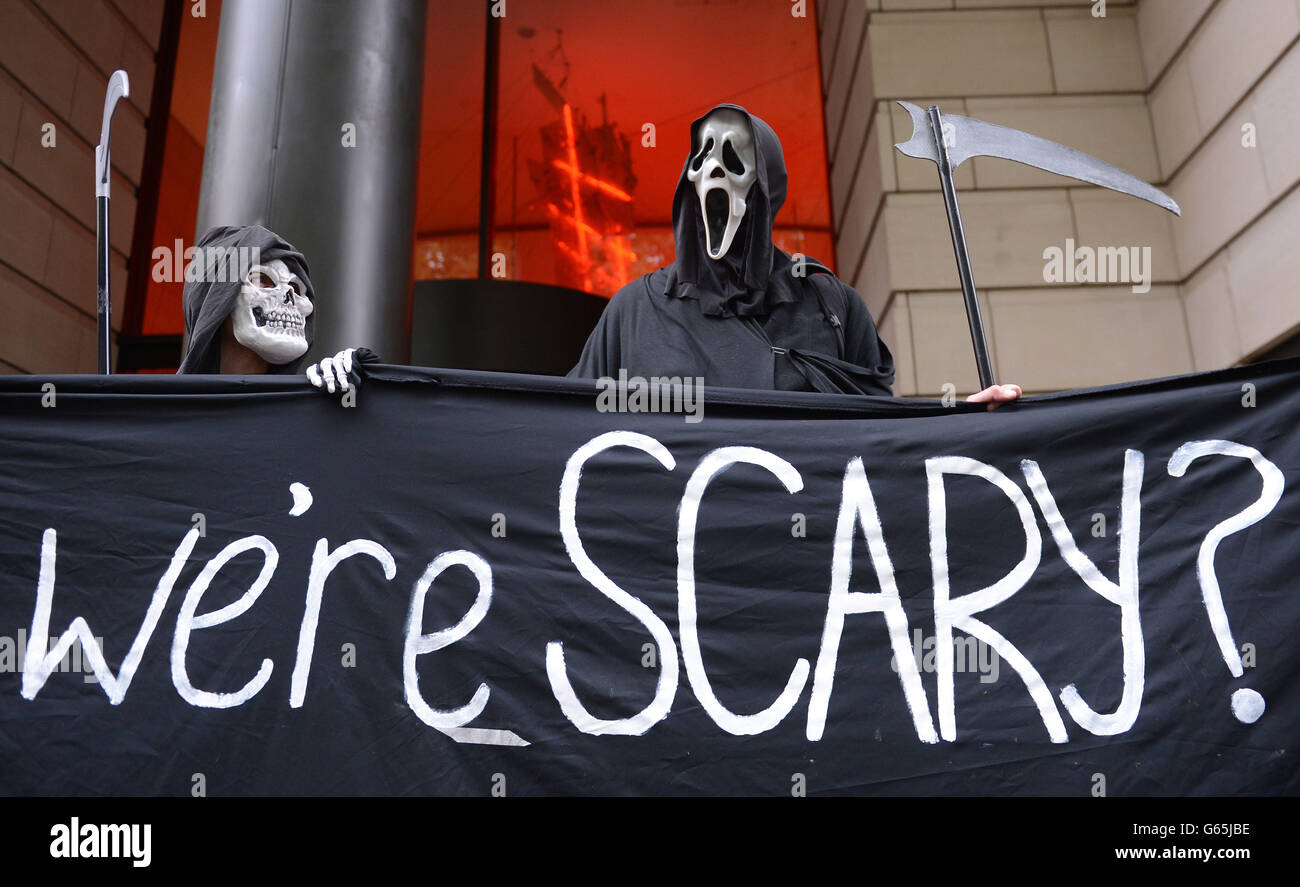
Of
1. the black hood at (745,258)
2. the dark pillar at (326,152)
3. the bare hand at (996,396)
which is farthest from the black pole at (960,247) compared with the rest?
the dark pillar at (326,152)

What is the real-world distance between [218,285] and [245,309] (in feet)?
0.32

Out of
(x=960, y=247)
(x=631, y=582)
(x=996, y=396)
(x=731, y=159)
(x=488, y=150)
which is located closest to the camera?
(x=631, y=582)

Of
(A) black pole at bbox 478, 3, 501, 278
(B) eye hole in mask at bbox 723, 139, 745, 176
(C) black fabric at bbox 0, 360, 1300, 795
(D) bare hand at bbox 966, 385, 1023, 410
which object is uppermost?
(A) black pole at bbox 478, 3, 501, 278

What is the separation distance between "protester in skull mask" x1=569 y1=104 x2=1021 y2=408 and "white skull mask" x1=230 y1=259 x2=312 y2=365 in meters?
0.82

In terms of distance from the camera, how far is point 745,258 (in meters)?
3.35

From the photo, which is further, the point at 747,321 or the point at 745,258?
the point at 745,258

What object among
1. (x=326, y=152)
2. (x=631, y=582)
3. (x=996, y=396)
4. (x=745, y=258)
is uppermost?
(x=326, y=152)

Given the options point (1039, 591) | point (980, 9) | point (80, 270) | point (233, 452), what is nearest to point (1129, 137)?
point (980, 9)

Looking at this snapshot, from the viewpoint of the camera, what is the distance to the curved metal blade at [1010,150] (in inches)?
117

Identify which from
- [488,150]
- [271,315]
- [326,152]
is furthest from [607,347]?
[488,150]

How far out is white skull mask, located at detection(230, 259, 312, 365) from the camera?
3125 millimetres

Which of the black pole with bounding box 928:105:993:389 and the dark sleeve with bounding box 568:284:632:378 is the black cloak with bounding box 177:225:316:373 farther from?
the black pole with bounding box 928:105:993:389

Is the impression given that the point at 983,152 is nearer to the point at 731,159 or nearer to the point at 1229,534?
the point at 731,159

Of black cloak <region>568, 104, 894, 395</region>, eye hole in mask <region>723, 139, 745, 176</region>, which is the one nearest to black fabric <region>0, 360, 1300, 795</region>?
black cloak <region>568, 104, 894, 395</region>
